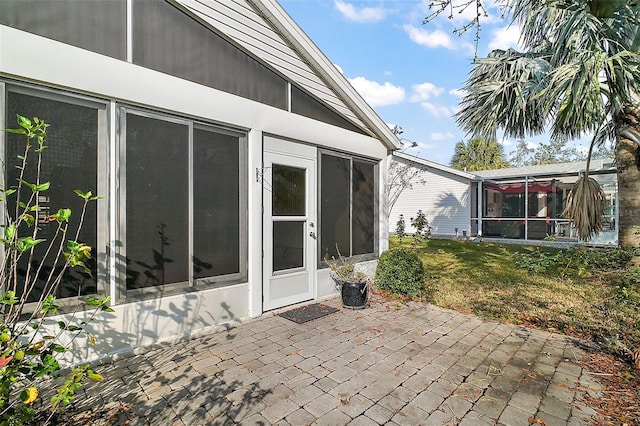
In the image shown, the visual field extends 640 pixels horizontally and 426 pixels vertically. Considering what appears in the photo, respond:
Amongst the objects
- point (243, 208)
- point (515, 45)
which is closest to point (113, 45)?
point (243, 208)

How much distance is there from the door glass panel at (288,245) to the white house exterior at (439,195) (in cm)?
1166

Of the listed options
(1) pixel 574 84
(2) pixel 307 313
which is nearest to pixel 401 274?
(2) pixel 307 313

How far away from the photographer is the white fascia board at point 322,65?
173 inches

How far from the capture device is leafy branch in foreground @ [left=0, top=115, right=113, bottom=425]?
1712 mm

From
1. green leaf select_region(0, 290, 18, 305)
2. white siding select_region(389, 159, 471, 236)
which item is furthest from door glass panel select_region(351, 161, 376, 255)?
white siding select_region(389, 159, 471, 236)

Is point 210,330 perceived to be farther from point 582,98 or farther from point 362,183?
point 582,98

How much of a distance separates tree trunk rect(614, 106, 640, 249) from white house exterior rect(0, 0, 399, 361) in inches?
191

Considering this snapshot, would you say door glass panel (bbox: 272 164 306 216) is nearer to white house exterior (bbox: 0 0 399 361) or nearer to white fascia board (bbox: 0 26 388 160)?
white house exterior (bbox: 0 0 399 361)

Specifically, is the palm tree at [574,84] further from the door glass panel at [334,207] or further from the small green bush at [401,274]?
the door glass panel at [334,207]

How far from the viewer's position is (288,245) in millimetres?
4758

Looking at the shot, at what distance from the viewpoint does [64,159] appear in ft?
9.54

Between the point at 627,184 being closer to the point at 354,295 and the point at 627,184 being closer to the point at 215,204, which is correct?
the point at 354,295

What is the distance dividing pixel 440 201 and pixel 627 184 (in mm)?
11008

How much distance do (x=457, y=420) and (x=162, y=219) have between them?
3.29 m
